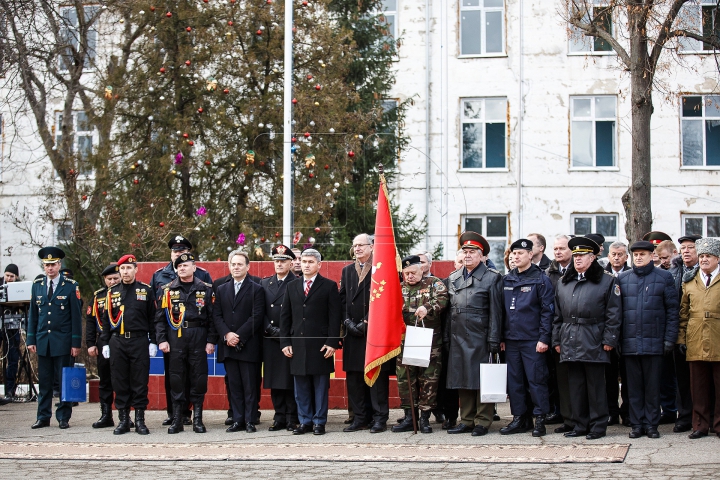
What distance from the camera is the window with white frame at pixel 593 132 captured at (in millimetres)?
27703

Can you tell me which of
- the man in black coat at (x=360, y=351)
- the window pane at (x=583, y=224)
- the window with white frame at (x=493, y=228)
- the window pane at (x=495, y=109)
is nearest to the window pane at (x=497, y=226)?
the window with white frame at (x=493, y=228)

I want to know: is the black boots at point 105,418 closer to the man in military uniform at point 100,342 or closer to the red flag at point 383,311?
the man in military uniform at point 100,342

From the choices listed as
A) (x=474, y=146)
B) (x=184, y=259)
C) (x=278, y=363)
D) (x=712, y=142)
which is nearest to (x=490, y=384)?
(x=278, y=363)

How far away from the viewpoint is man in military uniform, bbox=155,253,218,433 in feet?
37.4

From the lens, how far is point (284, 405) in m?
11.6

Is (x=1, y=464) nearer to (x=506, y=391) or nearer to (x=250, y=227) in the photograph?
(x=506, y=391)

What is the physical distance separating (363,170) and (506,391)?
492 inches

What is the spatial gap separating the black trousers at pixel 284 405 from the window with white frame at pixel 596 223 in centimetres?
1717

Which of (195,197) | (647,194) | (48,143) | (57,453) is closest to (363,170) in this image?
(195,197)

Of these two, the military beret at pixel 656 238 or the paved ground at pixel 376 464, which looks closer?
the paved ground at pixel 376 464

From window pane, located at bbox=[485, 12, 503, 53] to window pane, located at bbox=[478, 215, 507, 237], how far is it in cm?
451

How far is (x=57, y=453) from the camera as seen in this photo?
10.0 metres

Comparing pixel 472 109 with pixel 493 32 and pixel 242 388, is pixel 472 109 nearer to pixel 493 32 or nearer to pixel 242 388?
pixel 493 32

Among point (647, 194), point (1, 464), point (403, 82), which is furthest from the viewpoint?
point (403, 82)
